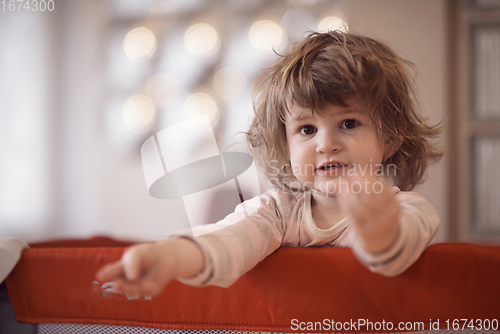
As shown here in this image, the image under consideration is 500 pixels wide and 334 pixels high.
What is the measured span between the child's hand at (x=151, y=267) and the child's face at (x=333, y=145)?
27cm

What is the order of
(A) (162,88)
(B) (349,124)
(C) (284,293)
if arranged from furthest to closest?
(A) (162,88)
(B) (349,124)
(C) (284,293)

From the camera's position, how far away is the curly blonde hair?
504 mm

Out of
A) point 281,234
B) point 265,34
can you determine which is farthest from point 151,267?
point 265,34

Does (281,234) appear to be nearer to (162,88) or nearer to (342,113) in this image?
(342,113)

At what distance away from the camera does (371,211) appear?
29cm

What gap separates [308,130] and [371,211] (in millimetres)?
267

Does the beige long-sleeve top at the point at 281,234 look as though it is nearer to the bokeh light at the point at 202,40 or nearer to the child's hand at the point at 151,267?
the child's hand at the point at 151,267

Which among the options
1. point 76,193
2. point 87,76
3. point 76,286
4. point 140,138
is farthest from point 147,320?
point 87,76

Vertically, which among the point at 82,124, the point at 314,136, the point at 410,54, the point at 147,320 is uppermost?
the point at 410,54

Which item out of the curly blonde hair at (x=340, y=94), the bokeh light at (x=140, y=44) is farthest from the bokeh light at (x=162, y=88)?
the curly blonde hair at (x=340, y=94)

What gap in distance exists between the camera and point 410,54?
4.04 ft

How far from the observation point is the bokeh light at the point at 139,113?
1286 millimetres

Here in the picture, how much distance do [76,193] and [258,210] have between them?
1239 millimetres

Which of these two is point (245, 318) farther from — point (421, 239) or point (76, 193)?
point (76, 193)
